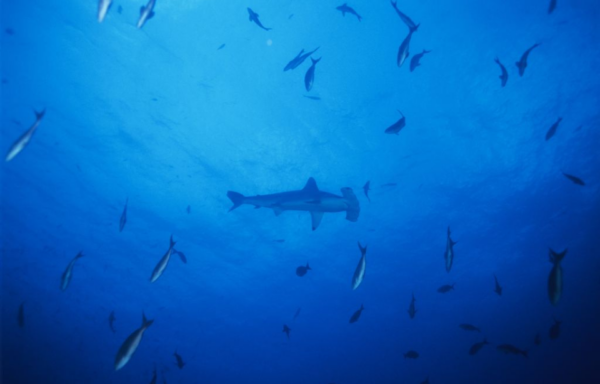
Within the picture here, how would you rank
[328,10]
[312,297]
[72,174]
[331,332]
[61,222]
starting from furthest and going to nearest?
1. [331,332]
2. [312,297]
3. [61,222]
4. [72,174]
5. [328,10]

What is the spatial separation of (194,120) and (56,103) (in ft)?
17.5

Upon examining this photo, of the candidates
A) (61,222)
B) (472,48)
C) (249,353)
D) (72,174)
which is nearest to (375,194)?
(472,48)

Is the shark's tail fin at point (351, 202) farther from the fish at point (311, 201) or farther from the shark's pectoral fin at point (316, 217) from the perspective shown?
the shark's pectoral fin at point (316, 217)

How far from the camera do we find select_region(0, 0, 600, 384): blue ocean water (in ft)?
33.4

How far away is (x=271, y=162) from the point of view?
46.4 ft

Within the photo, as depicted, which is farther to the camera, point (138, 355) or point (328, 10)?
point (138, 355)

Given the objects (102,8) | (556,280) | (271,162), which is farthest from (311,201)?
(102,8)

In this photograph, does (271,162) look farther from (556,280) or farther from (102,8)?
(556,280)

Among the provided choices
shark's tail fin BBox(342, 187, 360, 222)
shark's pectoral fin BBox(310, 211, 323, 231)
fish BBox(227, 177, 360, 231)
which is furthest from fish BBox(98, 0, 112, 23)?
shark's pectoral fin BBox(310, 211, 323, 231)

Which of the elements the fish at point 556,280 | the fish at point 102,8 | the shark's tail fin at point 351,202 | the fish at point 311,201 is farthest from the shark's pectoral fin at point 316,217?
the fish at point 102,8

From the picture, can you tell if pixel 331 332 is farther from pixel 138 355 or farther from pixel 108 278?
pixel 108 278

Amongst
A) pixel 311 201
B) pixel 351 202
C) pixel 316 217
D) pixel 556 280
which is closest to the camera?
pixel 556 280

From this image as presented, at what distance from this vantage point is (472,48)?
10.5 metres

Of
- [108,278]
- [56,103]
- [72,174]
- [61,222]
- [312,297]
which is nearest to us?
[56,103]
